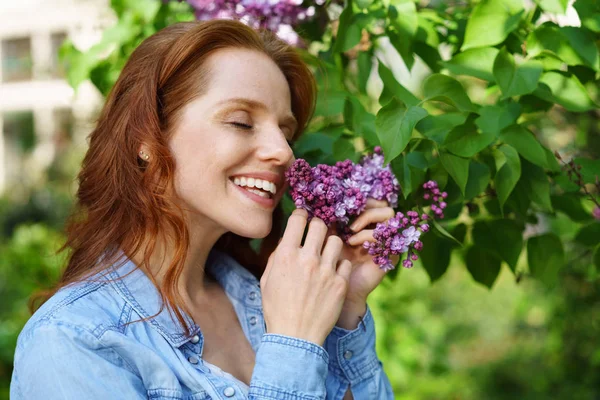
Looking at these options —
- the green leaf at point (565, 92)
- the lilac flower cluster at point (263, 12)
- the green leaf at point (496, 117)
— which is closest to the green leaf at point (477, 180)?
the green leaf at point (496, 117)

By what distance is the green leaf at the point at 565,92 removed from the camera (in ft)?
5.24

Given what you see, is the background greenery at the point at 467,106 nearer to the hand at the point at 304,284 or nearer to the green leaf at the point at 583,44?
the green leaf at the point at 583,44

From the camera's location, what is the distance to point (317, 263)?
1.52 metres

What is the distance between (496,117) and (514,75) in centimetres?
10

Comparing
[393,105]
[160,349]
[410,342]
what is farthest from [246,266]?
[410,342]

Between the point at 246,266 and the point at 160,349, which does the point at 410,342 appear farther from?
the point at 160,349

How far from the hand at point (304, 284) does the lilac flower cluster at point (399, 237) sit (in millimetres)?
91

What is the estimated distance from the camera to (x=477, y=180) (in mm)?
1612

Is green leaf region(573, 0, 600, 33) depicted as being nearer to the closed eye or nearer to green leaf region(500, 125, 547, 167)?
green leaf region(500, 125, 547, 167)

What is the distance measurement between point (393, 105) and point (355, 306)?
55cm

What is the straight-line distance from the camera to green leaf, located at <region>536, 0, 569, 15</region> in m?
1.57

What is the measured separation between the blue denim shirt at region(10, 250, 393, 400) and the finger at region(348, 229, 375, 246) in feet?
0.98

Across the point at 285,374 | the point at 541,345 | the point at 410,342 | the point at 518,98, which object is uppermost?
the point at 518,98

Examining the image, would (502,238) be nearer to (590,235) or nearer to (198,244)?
(590,235)
